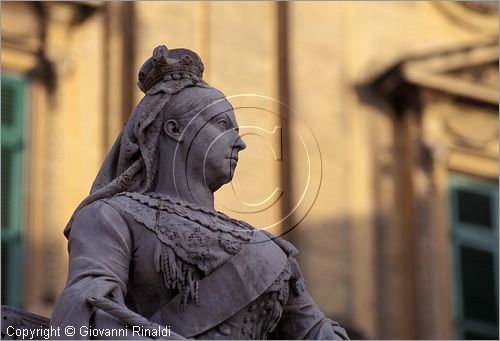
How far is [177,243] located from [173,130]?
450 millimetres

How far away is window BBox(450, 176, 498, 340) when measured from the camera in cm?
2280

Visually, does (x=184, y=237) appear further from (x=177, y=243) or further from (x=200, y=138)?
(x=200, y=138)

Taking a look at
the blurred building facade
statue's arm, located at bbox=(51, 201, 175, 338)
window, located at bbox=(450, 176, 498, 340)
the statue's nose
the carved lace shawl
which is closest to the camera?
statue's arm, located at bbox=(51, 201, 175, 338)

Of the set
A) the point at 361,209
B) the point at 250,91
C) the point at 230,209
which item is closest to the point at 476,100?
the point at 361,209

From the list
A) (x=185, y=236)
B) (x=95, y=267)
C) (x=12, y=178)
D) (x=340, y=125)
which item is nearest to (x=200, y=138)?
(x=185, y=236)

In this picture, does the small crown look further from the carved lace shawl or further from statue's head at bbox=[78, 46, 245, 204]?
the carved lace shawl

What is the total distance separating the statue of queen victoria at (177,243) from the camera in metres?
6.57

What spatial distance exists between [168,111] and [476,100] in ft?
53.9

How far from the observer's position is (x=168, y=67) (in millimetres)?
7062

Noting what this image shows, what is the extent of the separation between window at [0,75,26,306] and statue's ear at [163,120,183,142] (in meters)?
13.7

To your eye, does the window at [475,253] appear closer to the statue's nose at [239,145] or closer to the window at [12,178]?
the window at [12,178]

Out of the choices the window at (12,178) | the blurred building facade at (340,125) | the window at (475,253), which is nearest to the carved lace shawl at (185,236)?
the blurred building facade at (340,125)

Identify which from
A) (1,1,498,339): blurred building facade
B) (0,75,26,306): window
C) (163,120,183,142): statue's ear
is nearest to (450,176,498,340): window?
(1,1,498,339): blurred building facade

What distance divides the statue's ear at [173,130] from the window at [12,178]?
1372cm
